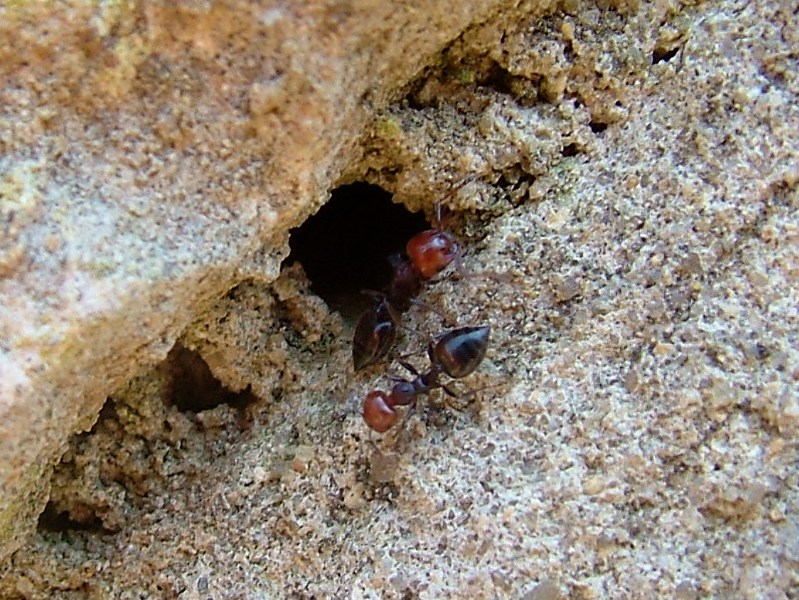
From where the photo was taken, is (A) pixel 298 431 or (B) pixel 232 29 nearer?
(B) pixel 232 29

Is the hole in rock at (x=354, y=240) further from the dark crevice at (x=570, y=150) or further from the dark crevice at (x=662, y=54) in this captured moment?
the dark crevice at (x=662, y=54)

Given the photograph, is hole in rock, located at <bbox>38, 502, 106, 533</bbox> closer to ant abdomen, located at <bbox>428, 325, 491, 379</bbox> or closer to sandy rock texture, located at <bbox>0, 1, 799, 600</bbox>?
sandy rock texture, located at <bbox>0, 1, 799, 600</bbox>

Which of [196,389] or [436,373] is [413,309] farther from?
[196,389]

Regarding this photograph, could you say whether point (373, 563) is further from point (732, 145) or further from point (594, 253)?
point (732, 145)

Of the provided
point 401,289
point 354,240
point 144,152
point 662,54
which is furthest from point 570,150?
point 144,152

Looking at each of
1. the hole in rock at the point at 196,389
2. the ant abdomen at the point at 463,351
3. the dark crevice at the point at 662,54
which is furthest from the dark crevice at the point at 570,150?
the hole in rock at the point at 196,389

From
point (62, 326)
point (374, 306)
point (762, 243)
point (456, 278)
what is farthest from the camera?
point (374, 306)

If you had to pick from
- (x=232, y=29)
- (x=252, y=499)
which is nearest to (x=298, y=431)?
(x=252, y=499)
